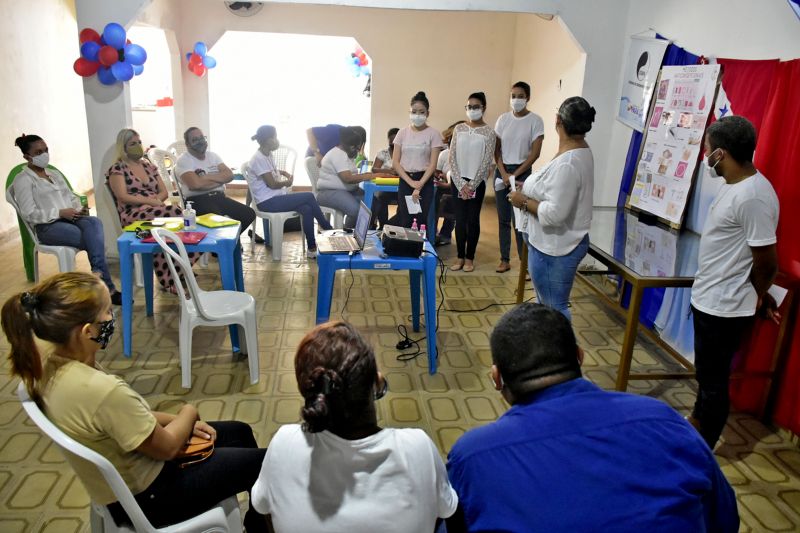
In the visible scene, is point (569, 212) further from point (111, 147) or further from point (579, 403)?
point (111, 147)

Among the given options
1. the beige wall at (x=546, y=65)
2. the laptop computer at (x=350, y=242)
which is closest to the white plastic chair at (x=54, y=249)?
the laptop computer at (x=350, y=242)

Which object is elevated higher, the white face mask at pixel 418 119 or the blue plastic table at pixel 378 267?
the white face mask at pixel 418 119

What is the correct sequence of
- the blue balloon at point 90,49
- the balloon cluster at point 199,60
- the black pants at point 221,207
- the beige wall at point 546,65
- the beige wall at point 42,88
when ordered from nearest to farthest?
the blue balloon at point 90,49 → the black pants at point 221,207 → the beige wall at point 42,88 → the beige wall at point 546,65 → the balloon cluster at point 199,60

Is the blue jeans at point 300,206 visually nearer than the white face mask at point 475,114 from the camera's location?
No

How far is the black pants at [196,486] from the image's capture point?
1.68m

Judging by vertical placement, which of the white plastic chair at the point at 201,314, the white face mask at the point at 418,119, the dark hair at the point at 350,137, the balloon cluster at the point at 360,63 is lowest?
the white plastic chair at the point at 201,314

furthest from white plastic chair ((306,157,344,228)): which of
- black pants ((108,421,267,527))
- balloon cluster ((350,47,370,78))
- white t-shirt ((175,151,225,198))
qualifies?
black pants ((108,421,267,527))

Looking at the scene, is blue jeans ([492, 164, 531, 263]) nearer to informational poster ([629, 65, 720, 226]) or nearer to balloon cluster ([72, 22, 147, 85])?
informational poster ([629, 65, 720, 226])

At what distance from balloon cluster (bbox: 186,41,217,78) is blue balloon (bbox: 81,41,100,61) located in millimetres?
3584

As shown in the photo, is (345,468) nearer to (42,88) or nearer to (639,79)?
(639,79)

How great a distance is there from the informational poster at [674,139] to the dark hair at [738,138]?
1275mm

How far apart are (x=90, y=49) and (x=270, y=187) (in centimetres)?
177

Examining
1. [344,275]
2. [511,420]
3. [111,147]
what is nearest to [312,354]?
[511,420]

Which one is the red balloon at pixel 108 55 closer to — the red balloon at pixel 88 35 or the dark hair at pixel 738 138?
the red balloon at pixel 88 35
